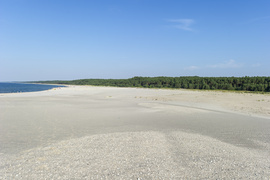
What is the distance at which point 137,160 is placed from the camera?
5.73 m

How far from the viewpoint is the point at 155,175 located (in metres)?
4.82

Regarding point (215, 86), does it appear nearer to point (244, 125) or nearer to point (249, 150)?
point (244, 125)

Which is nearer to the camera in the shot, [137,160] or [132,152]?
[137,160]

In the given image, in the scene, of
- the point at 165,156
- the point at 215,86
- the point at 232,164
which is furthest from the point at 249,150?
the point at 215,86

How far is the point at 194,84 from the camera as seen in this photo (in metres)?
66.8

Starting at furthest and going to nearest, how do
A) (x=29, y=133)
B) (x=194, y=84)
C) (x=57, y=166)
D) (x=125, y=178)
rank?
(x=194, y=84)
(x=29, y=133)
(x=57, y=166)
(x=125, y=178)

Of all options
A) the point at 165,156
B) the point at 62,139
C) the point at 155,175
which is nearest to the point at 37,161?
the point at 62,139

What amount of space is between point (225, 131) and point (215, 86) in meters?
56.9

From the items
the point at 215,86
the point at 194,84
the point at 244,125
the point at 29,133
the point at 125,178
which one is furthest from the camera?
the point at 194,84

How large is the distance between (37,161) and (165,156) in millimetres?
4262

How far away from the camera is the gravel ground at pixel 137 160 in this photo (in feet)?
16.0

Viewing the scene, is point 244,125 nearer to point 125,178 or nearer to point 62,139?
point 125,178

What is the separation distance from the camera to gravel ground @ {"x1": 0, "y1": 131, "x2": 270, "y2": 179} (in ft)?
16.0

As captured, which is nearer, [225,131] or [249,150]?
[249,150]
